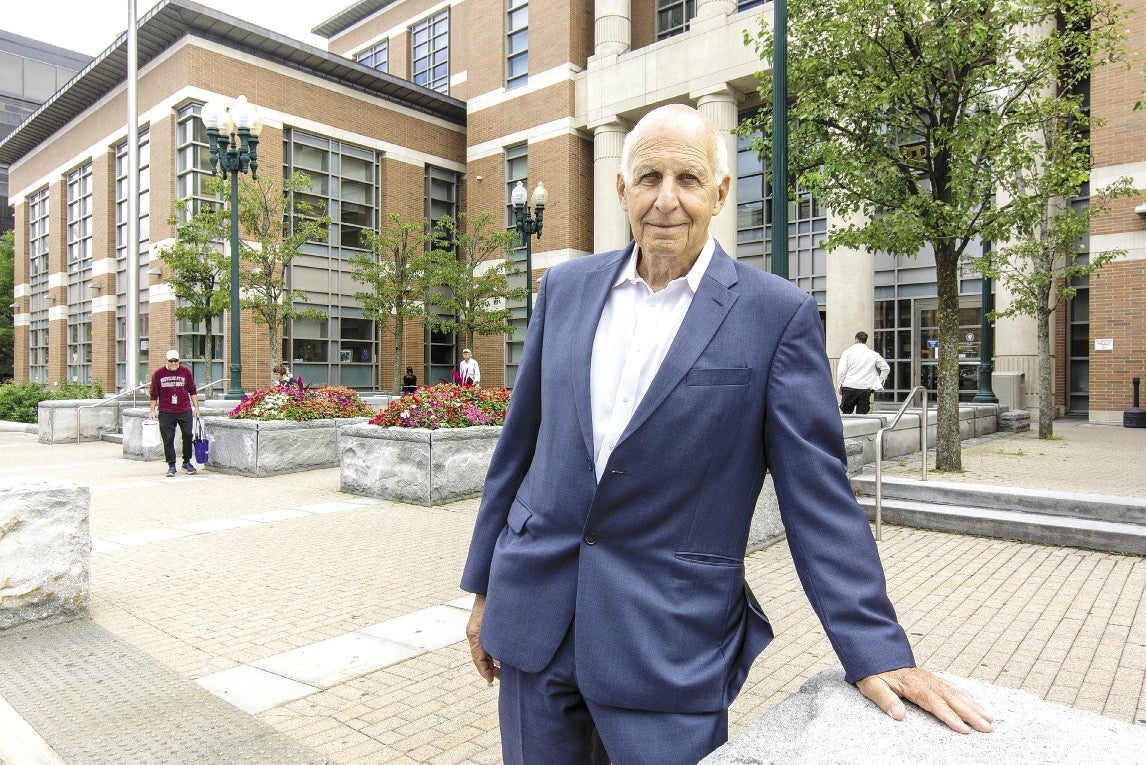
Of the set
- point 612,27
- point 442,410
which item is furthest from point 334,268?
point 442,410

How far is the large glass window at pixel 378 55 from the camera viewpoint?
37.1 m

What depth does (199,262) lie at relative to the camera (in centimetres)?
2033

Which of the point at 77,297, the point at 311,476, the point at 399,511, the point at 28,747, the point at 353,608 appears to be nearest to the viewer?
the point at 28,747

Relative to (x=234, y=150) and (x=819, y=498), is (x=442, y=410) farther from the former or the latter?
(x=234, y=150)

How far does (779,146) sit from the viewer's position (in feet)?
25.9

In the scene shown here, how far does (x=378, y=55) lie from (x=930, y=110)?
3341 cm

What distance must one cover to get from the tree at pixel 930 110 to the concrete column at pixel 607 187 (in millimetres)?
15292

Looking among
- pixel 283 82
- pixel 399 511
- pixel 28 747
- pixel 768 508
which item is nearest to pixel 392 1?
pixel 283 82

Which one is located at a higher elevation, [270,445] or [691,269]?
[691,269]

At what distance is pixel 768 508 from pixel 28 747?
578 centimetres

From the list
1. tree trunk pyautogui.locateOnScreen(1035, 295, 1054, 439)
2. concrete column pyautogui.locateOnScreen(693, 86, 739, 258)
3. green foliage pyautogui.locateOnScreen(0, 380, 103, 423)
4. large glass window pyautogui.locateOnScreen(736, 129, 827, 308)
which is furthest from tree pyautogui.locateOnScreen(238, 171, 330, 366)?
tree trunk pyautogui.locateOnScreen(1035, 295, 1054, 439)

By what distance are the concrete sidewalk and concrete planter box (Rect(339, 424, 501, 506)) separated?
832mm

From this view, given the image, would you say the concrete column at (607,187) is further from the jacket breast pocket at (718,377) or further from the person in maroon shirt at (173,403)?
the jacket breast pocket at (718,377)

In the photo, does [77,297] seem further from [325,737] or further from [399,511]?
[325,737]
